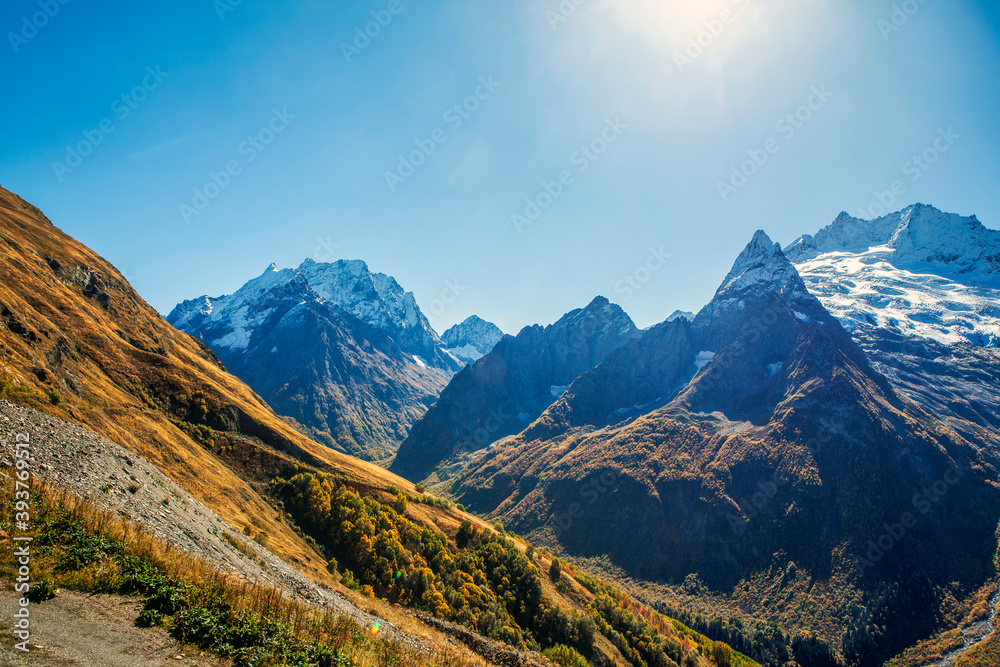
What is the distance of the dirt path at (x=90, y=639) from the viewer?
9484 millimetres

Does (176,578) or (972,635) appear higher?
(972,635)

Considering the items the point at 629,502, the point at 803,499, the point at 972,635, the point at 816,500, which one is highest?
the point at 816,500

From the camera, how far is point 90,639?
10.4 metres

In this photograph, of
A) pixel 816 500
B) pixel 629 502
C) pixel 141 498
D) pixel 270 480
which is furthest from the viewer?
pixel 629 502

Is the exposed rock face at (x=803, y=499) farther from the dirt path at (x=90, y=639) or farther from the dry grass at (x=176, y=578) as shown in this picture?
the dirt path at (x=90, y=639)

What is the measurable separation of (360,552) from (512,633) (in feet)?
54.2

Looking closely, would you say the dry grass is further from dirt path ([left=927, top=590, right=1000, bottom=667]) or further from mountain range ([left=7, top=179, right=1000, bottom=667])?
dirt path ([left=927, top=590, right=1000, bottom=667])

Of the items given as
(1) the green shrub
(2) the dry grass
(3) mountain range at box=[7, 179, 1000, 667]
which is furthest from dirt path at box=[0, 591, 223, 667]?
(3) mountain range at box=[7, 179, 1000, 667]

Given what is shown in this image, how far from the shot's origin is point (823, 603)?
4313 inches

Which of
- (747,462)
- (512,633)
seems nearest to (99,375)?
(512,633)

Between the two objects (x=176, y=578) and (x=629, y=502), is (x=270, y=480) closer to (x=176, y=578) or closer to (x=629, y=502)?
(x=176, y=578)

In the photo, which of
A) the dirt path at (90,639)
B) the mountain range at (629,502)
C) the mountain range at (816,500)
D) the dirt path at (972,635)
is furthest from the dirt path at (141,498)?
the dirt path at (972,635)

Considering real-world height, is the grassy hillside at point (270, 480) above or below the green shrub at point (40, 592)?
below

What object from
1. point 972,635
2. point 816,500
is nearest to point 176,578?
point 972,635
